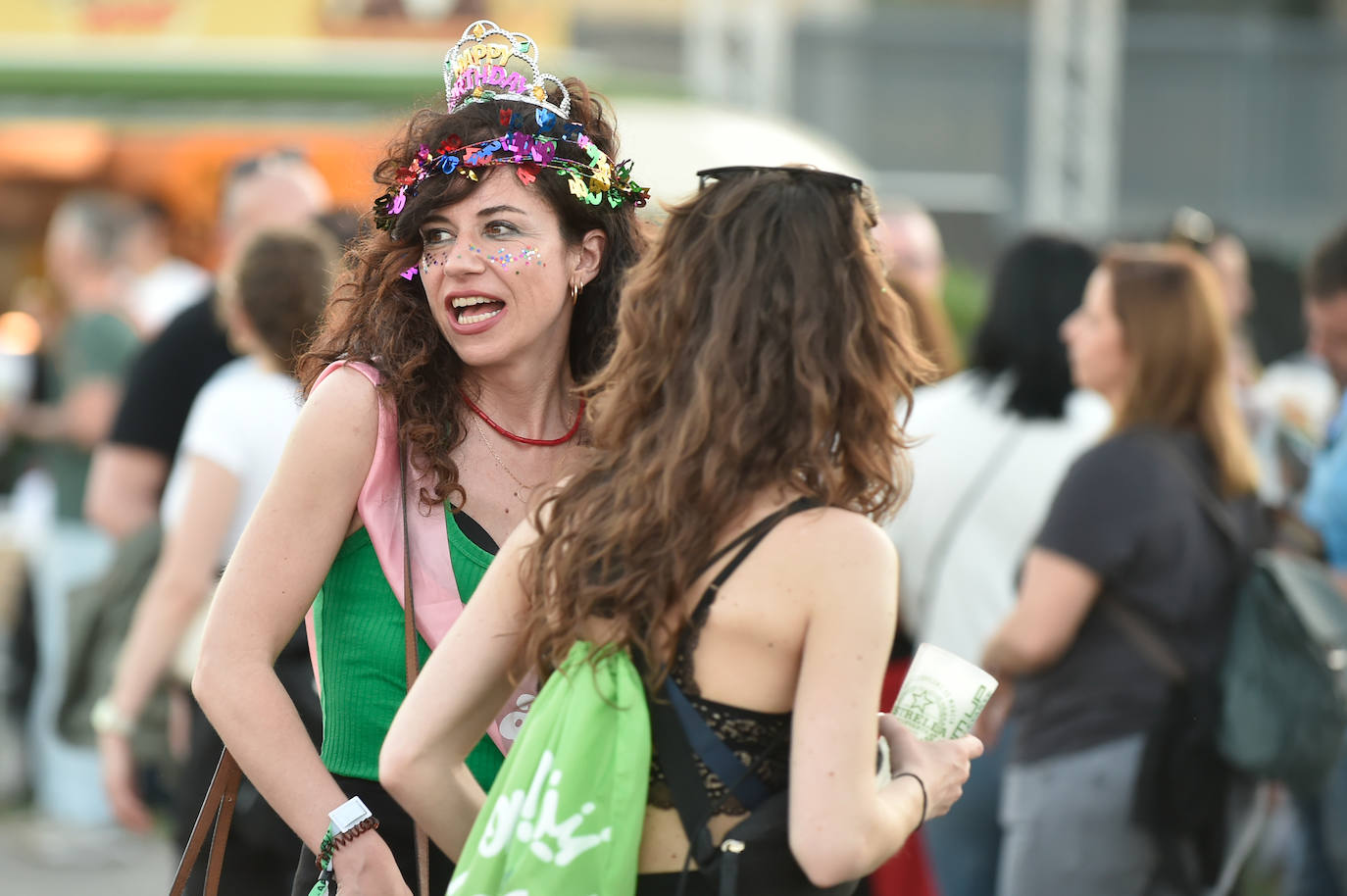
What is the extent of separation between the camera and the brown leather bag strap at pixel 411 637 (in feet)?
7.63

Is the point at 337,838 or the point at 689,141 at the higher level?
the point at 689,141

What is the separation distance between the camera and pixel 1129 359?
4.13 meters

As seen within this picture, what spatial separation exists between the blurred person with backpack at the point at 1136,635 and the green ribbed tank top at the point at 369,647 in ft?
6.32

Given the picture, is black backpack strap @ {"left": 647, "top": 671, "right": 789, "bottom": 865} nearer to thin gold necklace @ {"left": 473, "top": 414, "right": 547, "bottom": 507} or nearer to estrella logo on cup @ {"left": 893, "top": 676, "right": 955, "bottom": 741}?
estrella logo on cup @ {"left": 893, "top": 676, "right": 955, "bottom": 741}

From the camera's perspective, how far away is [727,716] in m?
2.07

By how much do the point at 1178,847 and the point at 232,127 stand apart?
732 cm

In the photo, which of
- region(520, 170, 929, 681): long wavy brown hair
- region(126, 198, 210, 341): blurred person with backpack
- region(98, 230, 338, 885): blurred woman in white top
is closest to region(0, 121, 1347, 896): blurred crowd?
region(98, 230, 338, 885): blurred woman in white top

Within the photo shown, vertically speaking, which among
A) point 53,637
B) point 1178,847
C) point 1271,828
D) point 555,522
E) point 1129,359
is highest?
point 555,522

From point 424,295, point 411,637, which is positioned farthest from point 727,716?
point 424,295

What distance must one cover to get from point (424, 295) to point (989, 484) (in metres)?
2.36

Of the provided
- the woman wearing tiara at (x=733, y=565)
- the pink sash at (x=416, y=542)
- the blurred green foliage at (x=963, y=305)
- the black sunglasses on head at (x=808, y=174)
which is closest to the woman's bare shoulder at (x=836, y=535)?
the woman wearing tiara at (x=733, y=565)

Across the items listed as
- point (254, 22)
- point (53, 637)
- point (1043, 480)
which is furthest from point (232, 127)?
point (1043, 480)

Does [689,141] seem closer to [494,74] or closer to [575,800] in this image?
[494,74]

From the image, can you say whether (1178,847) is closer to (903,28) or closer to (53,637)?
(53,637)
